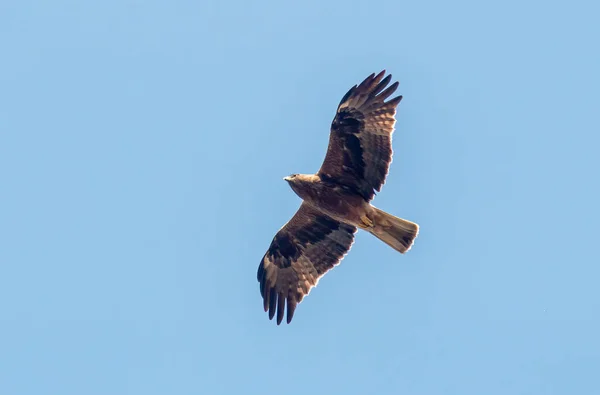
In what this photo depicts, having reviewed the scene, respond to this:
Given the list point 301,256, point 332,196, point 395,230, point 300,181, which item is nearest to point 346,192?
point 332,196

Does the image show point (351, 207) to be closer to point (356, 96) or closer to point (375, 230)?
point (375, 230)

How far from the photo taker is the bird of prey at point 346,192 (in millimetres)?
18359

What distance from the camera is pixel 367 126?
1836cm

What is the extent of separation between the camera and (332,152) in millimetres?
18562

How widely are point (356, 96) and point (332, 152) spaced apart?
107 cm

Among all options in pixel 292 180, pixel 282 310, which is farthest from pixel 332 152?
pixel 282 310

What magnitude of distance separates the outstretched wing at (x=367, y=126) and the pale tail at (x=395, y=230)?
82cm

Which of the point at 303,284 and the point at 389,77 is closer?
the point at 389,77

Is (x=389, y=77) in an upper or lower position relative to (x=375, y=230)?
upper

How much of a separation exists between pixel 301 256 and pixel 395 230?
6.96 feet

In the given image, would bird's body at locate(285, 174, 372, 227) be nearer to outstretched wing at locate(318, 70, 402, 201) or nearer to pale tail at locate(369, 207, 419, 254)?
pale tail at locate(369, 207, 419, 254)

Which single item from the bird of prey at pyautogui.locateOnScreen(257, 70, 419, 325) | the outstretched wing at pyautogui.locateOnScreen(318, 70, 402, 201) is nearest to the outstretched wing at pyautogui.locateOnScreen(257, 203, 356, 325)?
the bird of prey at pyautogui.locateOnScreen(257, 70, 419, 325)

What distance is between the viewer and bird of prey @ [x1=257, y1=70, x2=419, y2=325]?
18.4 meters

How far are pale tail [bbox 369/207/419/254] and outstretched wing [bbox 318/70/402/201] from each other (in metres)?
0.82
